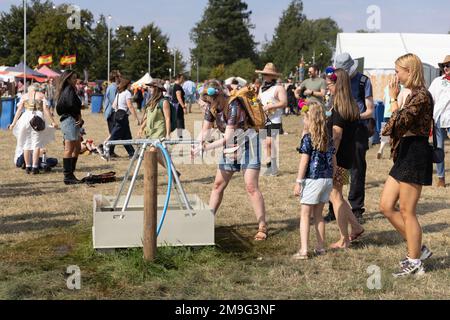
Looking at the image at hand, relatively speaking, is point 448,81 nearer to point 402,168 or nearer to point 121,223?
point 402,168

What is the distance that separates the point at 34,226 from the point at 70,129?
3207 millimetres

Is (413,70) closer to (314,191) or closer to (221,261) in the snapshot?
(314,191)

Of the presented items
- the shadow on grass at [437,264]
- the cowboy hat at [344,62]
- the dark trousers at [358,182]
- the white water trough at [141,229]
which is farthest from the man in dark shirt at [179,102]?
the shadow on grass at [437,264]

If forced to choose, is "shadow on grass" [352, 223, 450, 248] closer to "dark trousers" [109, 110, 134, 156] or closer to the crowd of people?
the crowd of people

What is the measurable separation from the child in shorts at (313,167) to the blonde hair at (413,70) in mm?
911

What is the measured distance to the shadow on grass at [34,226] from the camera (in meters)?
7.25

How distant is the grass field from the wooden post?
14 cm

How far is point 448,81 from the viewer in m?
10.6

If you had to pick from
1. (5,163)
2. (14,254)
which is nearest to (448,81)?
(14,254)

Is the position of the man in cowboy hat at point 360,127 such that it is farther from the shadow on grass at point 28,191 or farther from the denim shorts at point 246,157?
the shadow on grass at point 28,191

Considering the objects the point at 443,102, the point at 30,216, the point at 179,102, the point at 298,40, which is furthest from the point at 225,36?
the point at 30,216

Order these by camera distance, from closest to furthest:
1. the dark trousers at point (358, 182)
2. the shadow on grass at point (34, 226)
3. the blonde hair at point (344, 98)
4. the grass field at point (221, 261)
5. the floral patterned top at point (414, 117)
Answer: the grass field at point (221, 261) → the floral patterned top at point (414, 117) → the blonde hair at point (344, 98) → the shadow on grass at point (34, 226) → the dark trousers at point (358, 182)

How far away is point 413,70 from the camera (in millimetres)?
5305
